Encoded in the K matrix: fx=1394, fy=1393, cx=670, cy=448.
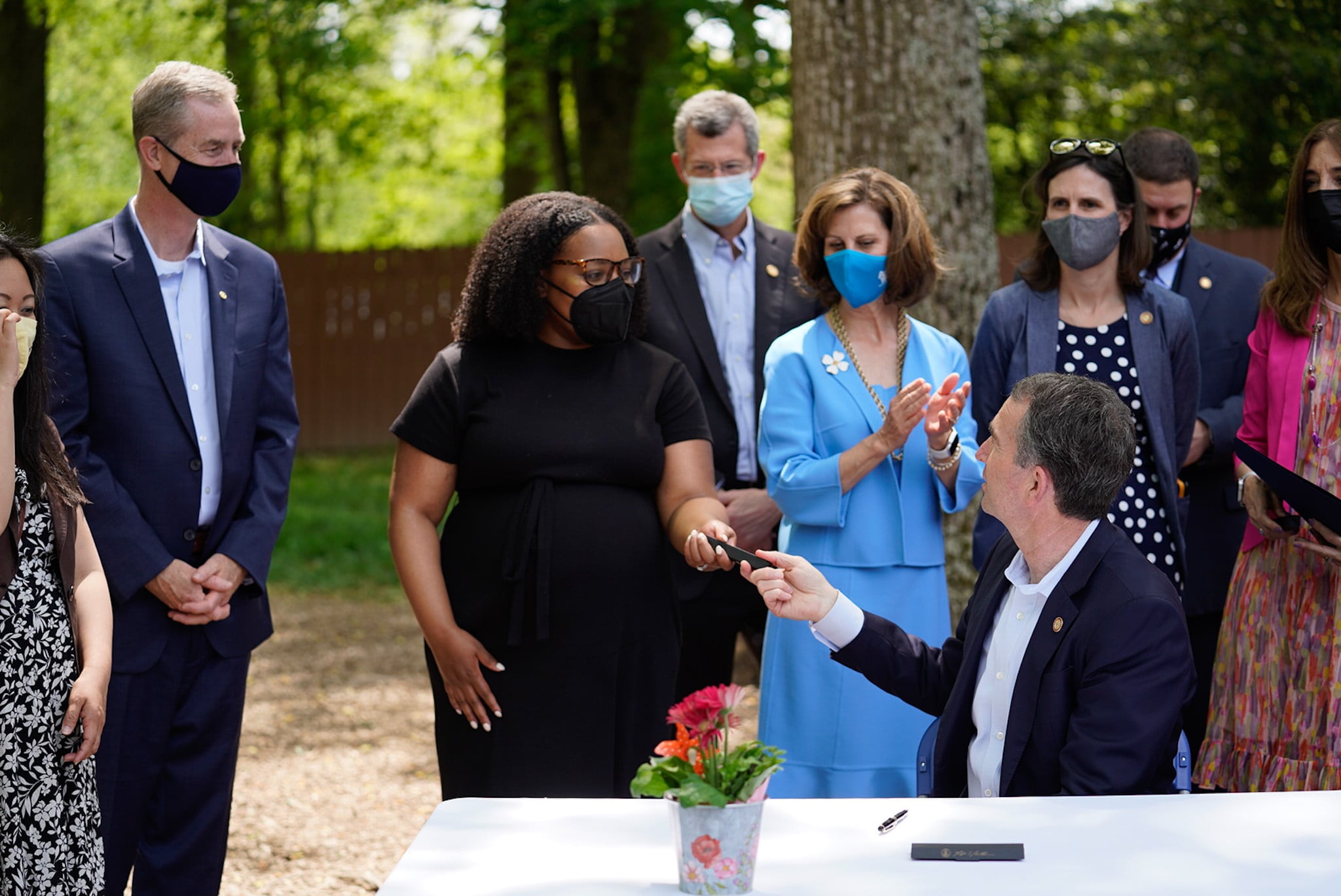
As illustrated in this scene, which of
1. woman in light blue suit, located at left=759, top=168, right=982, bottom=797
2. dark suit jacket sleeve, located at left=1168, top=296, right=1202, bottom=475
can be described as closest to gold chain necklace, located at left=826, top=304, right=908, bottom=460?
woman in light blue suit, located at left=759, top=168, right=982, bottom=797

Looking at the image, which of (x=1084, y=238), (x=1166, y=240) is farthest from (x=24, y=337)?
(x=1166, y=240)

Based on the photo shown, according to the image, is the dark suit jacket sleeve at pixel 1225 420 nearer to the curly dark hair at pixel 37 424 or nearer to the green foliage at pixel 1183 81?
the curly dark hair at pixel 37 424

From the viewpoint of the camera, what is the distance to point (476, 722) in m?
3.67

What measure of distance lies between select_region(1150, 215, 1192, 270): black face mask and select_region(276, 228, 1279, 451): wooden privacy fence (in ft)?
→ 39.6

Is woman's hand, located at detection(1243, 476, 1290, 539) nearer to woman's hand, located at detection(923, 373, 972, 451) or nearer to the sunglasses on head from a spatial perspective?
woman's hand, located at detection(923, 373, 972, 451)

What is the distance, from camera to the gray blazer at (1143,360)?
158 inches

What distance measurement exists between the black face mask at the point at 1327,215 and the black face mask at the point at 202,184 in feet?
9.40

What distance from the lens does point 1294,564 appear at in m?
3.69

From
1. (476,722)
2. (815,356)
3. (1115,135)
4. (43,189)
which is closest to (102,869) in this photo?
(476,722)

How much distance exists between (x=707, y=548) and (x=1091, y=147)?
72.5 inches

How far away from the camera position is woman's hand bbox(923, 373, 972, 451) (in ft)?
11.9

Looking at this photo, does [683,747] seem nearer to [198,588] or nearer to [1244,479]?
[198,588]

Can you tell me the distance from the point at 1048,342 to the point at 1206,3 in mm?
10612

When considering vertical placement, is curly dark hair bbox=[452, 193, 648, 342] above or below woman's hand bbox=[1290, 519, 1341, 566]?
above
